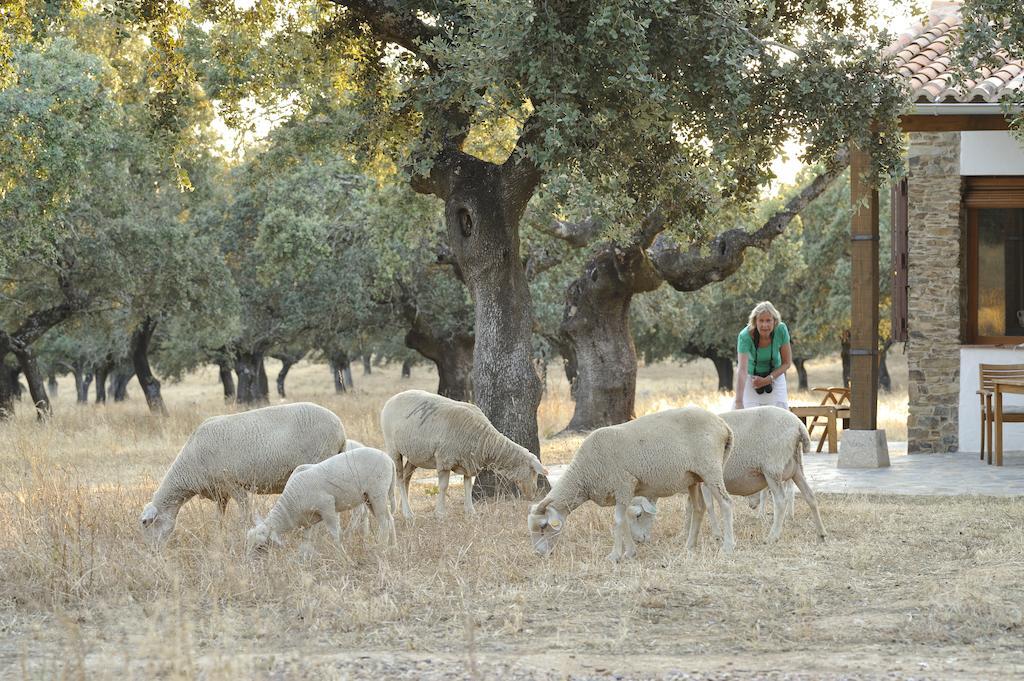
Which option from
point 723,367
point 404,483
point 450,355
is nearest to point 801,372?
point 723,367

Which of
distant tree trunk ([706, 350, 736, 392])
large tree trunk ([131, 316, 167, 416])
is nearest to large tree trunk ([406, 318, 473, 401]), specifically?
large tree trunk ([131, 316, 167, 416])

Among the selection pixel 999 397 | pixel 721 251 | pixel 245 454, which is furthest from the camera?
pixel 721 251

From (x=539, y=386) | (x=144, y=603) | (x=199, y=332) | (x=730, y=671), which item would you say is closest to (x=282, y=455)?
(x=144, y=603)

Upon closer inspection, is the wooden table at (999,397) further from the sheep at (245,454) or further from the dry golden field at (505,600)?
the sheep at (245,454)

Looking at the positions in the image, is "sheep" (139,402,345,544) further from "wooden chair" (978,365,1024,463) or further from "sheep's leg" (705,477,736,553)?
"wooden chair" (978,365,1024,463)

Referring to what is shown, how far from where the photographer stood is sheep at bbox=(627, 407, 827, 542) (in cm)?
920

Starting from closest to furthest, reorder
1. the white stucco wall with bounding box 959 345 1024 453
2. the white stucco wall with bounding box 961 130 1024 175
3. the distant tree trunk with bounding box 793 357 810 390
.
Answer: the white stucco wall with bounding box 959 345 1024 453 → the white stucco wall with bounding box 961 130 1024 175 → the distant tree trunk with bounding box 793 357 810 390

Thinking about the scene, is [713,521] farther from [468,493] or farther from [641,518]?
[468,493]

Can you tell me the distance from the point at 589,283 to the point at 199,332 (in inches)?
458

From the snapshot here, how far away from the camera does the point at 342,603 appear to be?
7023mm

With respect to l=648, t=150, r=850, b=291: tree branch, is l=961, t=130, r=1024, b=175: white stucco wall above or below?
above

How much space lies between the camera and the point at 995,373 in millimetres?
14484

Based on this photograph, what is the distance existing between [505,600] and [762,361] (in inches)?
193

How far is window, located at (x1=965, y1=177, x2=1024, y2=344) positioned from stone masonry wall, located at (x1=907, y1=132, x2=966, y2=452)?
0.79 feet
